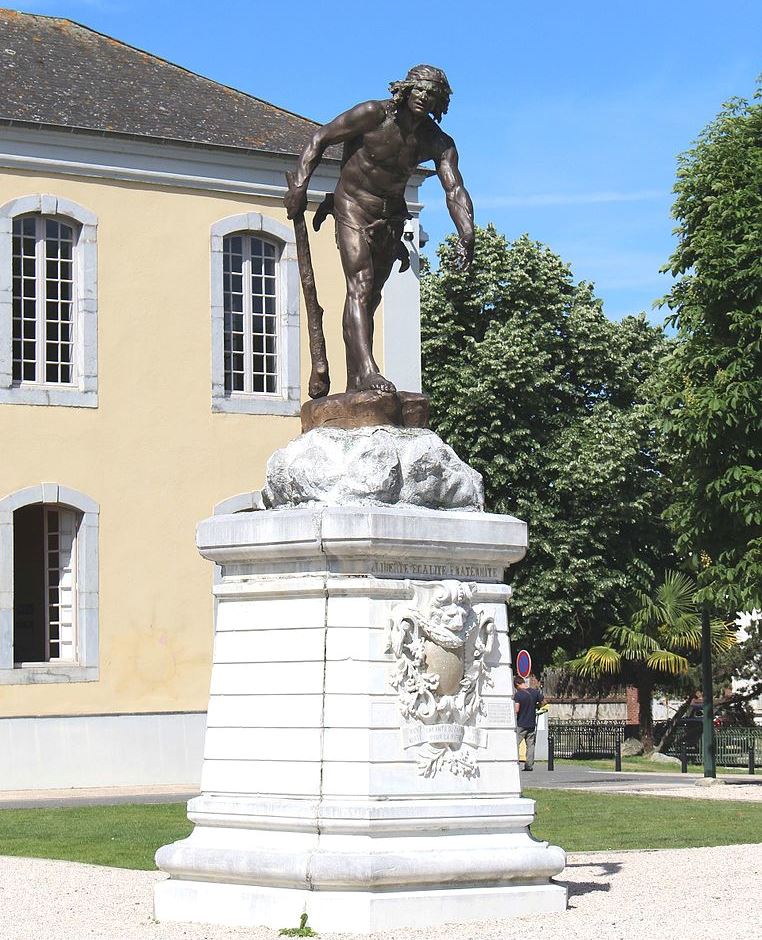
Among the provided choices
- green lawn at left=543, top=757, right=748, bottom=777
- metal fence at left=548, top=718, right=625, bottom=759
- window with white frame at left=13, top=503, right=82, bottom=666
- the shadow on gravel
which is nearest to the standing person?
green lawn at left=543, top=757, right=748, bottom=777

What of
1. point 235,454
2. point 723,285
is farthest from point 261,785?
point 235,454

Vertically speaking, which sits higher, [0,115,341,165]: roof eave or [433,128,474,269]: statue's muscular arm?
[0,115,341,165]: roof eave

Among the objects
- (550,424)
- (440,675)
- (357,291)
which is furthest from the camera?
(550,424)

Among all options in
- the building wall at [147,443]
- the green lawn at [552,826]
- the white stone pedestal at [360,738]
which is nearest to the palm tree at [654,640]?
the building wall at [147,443]

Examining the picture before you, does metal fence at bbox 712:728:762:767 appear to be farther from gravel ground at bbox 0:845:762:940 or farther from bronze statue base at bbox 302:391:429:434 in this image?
bronze statue base at bbox 302:391:429:434

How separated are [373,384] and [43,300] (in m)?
15.2

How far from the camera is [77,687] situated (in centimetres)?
2505

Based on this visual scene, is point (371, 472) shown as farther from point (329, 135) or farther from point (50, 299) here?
point (50, 299)

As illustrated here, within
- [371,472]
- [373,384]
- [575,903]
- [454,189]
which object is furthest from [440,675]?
[454,189]

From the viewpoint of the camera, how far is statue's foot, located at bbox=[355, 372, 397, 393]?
11258 millimetres

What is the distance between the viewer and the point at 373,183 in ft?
38.1

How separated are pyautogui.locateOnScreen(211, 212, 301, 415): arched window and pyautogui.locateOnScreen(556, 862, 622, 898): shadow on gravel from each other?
14.7m

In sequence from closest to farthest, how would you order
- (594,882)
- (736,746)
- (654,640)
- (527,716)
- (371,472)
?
(371,472) < (594,882) < (527,716) < (736,746) < (654,640)

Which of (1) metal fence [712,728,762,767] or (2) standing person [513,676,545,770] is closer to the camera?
(2) standing person [513,676,545,770]
